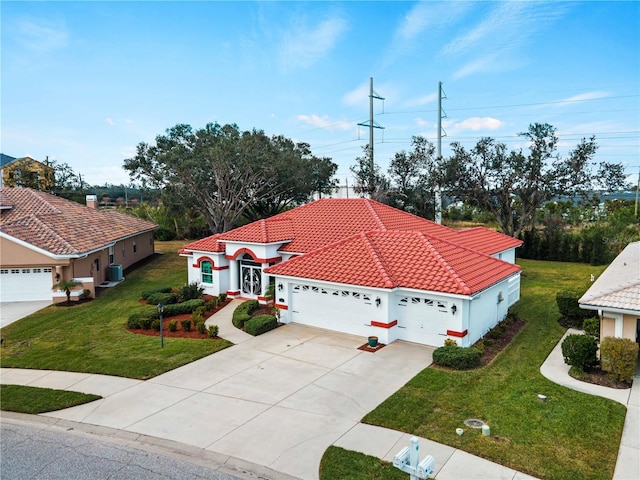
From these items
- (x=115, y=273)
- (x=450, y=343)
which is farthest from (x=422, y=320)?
→ (x=115, y=273)

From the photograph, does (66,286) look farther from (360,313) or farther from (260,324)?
(360,313)

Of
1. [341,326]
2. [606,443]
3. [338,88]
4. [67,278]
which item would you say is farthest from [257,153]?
[606,443]

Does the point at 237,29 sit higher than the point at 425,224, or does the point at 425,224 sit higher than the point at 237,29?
the point at 237,29

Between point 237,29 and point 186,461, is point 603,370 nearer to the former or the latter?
point 186,461

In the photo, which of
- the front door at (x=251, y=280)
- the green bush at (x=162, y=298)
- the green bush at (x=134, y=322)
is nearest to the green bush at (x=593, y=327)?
the front door at (x=251, y=280)

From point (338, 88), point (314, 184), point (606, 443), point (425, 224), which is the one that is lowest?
point (606, 443)

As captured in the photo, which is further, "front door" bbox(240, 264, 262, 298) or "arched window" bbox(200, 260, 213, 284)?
"arched window" bbox(200, 260, 213, 284)

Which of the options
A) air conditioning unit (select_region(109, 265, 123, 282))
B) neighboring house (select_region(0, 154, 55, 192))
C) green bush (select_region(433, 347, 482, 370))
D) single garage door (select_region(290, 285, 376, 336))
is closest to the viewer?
green bush (select_region(433, 347, 482, 370))

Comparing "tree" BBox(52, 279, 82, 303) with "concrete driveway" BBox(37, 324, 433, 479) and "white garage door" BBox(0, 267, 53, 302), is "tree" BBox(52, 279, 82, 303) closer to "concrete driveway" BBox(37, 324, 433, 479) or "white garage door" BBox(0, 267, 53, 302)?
"white garage door" BBox(0, 267, 53, 302)

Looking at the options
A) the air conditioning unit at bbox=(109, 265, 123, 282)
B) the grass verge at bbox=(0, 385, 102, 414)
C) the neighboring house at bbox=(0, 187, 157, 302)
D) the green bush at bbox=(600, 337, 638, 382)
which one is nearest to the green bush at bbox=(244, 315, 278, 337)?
the grass verge at bbox=(0, 385, 102, 414)
